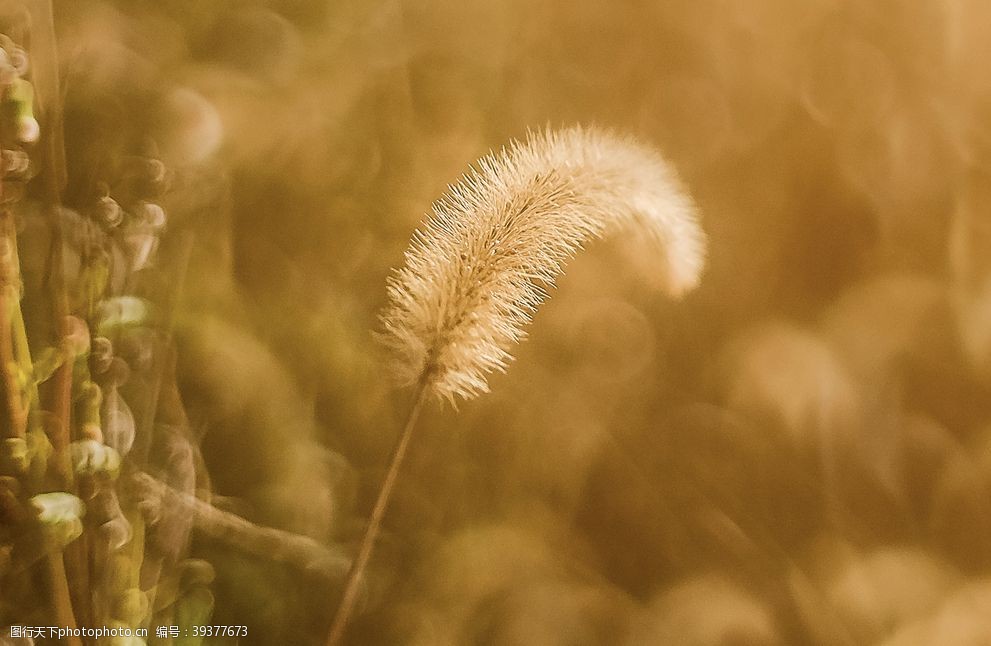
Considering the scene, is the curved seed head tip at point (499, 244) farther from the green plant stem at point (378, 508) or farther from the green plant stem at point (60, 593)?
the green plant stem at point (60, 593)

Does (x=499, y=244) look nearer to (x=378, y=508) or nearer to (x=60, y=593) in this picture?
(x=378, y=508)

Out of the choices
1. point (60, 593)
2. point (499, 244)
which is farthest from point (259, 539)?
point (499, 244)

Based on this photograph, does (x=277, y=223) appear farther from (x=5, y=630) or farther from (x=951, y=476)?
(x=951, y=476)

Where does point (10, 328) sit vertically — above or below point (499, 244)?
below

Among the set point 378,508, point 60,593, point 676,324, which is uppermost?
point 676,324

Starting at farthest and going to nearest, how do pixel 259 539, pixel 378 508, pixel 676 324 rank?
pixel 676 324 → pixel 259 539 → pixel 378 508

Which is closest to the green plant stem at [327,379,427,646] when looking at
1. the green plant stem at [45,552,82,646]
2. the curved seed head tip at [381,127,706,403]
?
the curved seed head tip at [381,127,706,403]

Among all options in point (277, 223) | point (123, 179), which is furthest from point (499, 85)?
point (123, 179)
